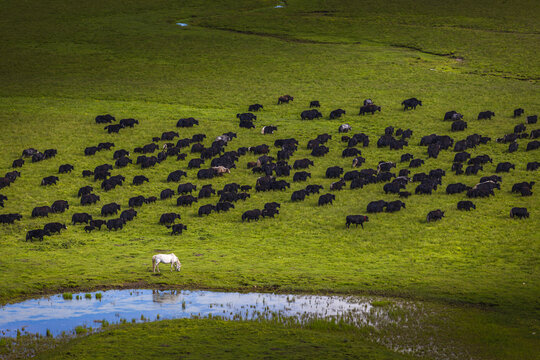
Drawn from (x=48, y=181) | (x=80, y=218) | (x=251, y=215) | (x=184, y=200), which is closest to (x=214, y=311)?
(x=251, y=215)

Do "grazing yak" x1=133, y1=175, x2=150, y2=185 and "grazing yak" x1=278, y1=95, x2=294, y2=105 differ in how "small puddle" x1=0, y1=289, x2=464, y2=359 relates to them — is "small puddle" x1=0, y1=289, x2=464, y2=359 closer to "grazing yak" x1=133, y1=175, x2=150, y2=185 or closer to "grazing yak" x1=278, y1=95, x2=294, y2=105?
"grazing yak" x1=133, y1=175, x2=150, y2=185

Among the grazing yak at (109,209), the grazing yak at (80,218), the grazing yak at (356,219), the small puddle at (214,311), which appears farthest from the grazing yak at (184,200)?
the small puddle at (214,311)

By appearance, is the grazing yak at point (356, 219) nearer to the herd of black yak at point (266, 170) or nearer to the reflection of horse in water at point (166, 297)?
the herd of black yak at point (266, 170)

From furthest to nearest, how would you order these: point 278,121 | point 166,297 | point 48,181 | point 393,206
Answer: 1. point 278,121
2. point 48,181
3. point 393,206
4. point 166,297

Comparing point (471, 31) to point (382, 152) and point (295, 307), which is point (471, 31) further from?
point (295, 307)

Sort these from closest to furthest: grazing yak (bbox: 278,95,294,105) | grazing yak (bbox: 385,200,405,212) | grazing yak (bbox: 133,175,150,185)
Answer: grazing yak (bbox: 385,200,405,212)
grazing yak (bbox: 133,175,150,185)
grazing yak (bbox: 278,95,294,105)

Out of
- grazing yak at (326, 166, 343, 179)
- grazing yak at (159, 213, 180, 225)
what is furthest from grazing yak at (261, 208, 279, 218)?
grazing yak at (326, 166, 343, 179)

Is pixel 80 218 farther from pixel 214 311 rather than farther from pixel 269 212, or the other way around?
pixel 214 311
